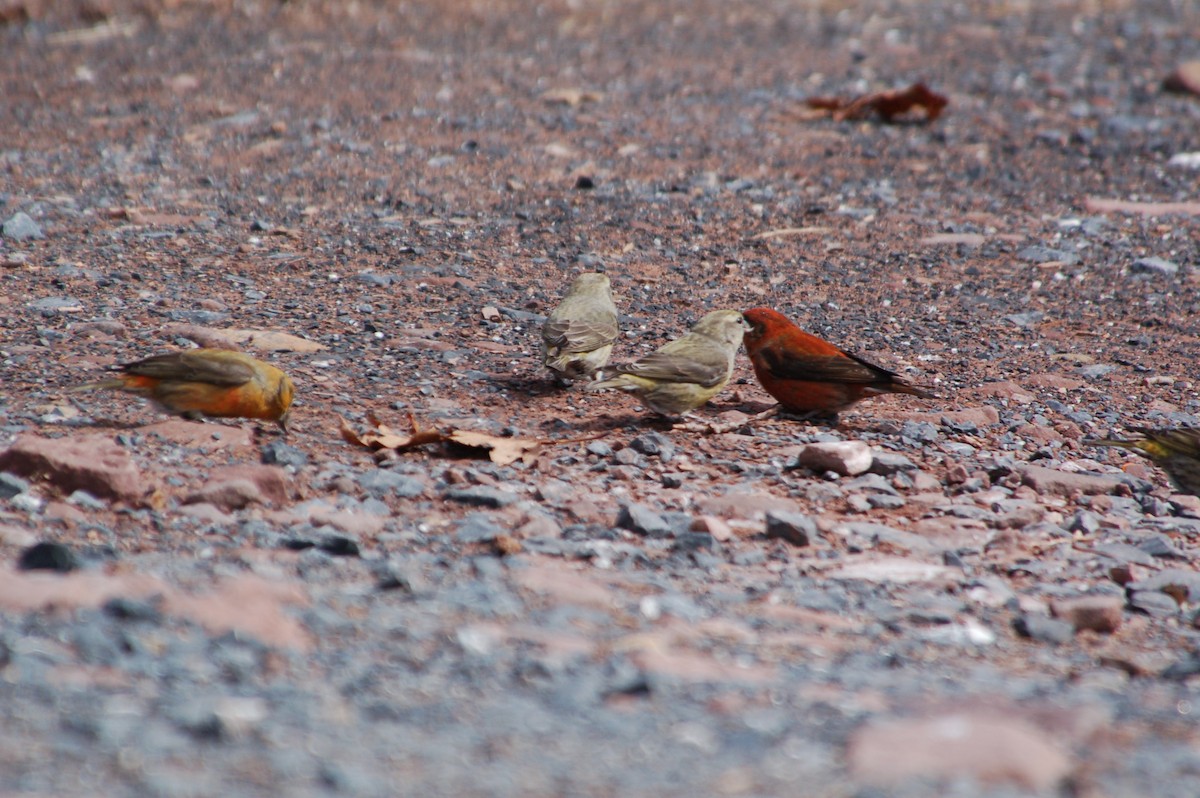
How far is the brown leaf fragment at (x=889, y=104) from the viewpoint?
11867 millimetres

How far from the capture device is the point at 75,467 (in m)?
4.47

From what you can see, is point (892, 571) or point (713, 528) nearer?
point (892, 571)

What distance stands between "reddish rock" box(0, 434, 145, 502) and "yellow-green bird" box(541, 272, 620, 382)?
2251 millimetres

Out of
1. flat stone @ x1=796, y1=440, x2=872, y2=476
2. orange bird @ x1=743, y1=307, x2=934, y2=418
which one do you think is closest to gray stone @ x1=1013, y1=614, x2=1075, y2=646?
flat stone @ x1=796, y1=440, x2=872, y2=476

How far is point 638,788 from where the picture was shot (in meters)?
2.64

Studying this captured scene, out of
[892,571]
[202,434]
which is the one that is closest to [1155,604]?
[892,571]

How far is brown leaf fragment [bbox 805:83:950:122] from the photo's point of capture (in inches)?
467

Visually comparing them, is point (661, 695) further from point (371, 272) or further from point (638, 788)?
point (371, 272)

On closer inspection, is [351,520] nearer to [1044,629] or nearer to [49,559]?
[49,559]

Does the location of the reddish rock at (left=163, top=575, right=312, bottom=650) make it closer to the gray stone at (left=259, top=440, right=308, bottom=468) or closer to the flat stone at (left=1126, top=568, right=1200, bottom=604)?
the gray stone at (left=259, top=440, right=308, bottom=468)

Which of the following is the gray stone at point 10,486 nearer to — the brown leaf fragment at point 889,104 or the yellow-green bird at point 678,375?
the yellow-green bird at point 678,375

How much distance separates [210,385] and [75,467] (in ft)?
3.40

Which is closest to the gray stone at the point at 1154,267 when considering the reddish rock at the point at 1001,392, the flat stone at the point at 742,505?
the reddish rock at the point at 1001,392

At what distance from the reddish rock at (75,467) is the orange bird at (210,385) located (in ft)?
2.63
